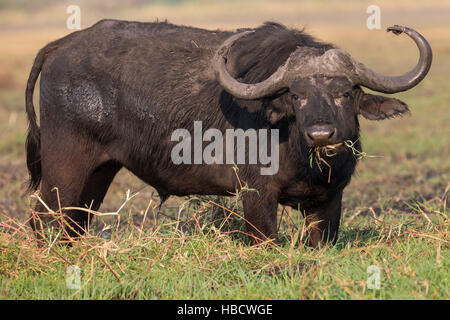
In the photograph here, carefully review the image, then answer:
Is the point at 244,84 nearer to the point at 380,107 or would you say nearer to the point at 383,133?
the point at 380,107

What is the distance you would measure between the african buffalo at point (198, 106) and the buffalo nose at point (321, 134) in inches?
9.0

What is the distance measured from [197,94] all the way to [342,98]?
1.23 m

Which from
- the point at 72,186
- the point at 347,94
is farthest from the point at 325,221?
the point at 72,186

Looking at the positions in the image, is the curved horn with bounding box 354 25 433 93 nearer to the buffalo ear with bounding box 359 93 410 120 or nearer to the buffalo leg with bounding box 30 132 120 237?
the buffalo ear with bounding box 359 93 410 120

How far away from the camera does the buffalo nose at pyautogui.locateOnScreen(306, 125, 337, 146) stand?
4387 millimetres

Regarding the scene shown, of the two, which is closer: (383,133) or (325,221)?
(325,221)

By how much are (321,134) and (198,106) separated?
133 centimetres

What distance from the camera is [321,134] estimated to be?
438cm

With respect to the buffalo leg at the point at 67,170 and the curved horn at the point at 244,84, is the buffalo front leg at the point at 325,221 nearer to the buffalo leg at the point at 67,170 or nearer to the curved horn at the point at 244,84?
the curved horn at the point at 244,84

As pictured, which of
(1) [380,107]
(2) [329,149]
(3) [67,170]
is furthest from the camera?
(3) [67,170]

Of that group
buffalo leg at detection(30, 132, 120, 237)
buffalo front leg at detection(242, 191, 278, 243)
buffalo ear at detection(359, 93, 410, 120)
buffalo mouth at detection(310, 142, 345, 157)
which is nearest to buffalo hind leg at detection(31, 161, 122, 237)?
buffalo leg at detection(30, 132, 120, 237)

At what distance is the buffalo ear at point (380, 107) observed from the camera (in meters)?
4.98
